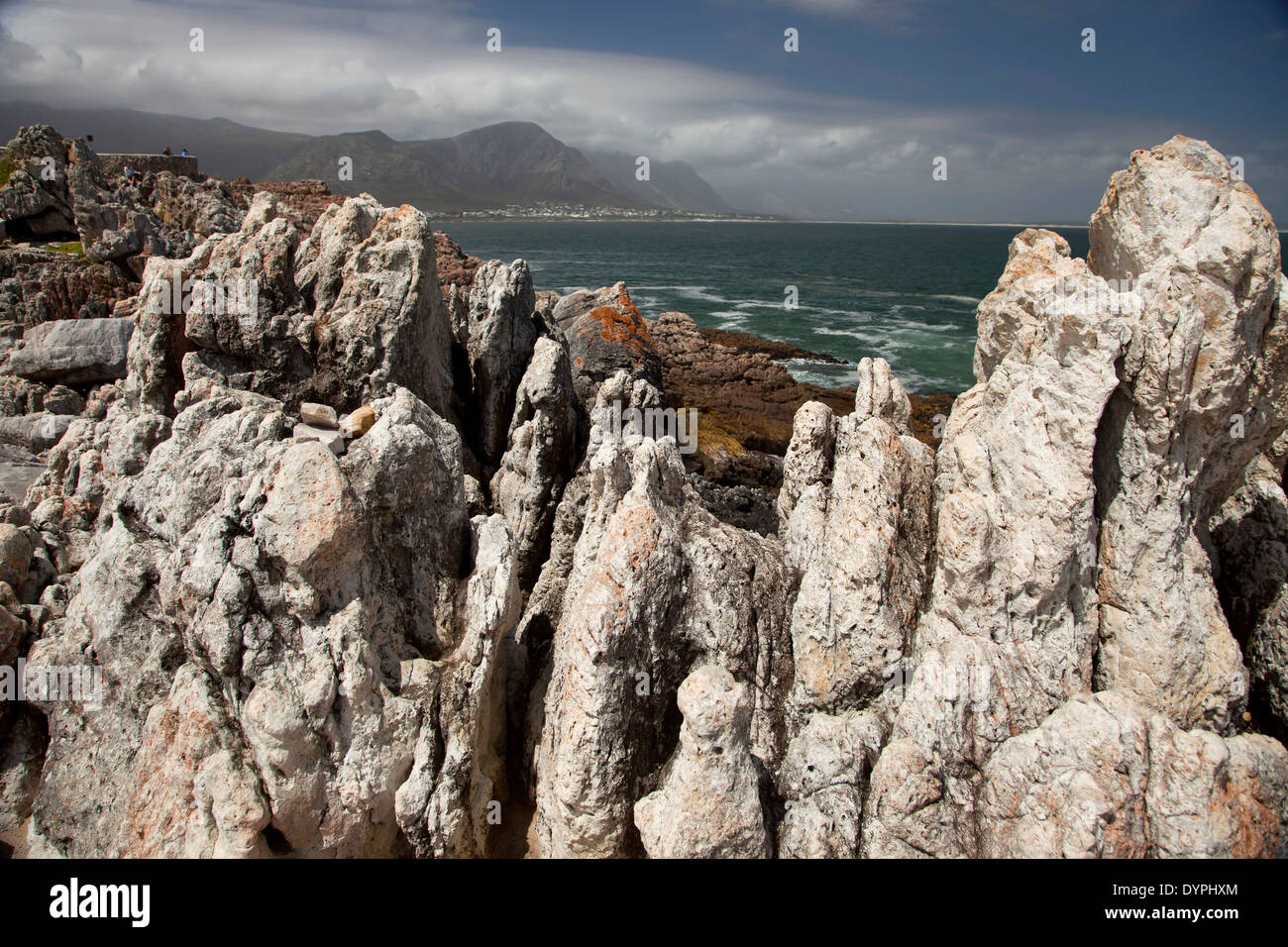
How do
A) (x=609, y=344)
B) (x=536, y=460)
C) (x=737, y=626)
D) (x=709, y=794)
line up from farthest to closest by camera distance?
(x=609, y=344) → (x=536, y=460) → (x=737, y=626) → (x=709, y=794)

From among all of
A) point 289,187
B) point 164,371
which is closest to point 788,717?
point 164,371

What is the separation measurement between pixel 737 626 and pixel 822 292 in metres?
79.0

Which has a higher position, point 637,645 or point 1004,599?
point 1004,599

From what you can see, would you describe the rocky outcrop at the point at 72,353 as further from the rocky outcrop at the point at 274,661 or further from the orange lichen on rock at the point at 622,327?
the rocky outcrop at the point at 274,661

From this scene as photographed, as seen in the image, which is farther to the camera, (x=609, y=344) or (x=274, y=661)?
(x=609, y=344)

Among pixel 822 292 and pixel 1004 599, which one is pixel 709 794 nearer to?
pixel 1004 599

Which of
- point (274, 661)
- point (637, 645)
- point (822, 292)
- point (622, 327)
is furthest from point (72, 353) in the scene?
point (822, 292)

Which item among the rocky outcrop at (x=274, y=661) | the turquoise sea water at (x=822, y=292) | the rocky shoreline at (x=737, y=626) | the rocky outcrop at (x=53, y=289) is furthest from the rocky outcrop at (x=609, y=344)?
the turquoise sea water at (x=822, y=292)

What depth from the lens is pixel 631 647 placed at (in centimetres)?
733

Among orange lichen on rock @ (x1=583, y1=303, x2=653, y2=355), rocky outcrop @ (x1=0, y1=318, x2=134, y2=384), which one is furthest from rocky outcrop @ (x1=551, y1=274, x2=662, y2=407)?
rocky outcrop @ (x1=0, y1=318, x2=134, y2=384)

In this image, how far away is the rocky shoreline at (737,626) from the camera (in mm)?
6652

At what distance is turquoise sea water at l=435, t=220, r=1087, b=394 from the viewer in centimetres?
4666

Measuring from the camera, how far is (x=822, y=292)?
3201 inches

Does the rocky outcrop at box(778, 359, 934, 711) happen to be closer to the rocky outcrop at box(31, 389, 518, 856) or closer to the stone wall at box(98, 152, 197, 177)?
the rocky outcrop at box(31, 389, 518, 856)
